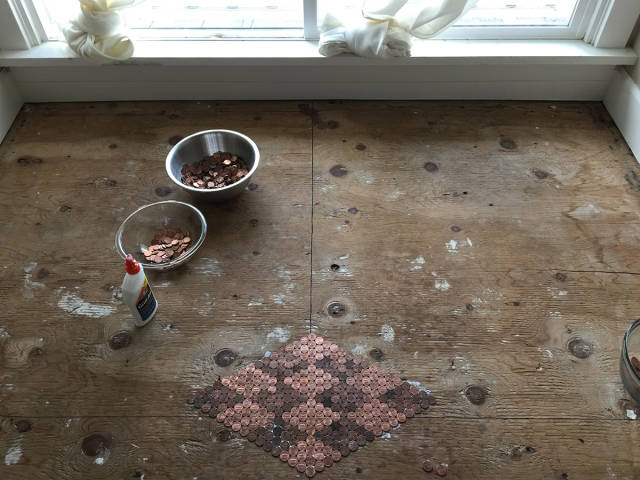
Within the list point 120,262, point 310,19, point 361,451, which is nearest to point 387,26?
point 310,19

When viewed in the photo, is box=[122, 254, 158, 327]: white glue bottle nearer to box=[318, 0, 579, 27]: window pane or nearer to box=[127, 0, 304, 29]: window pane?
box=[127, 0, 304, 29]: window pane

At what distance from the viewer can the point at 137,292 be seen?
119cm

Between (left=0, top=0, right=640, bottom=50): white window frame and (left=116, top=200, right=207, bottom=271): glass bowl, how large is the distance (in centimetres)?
70

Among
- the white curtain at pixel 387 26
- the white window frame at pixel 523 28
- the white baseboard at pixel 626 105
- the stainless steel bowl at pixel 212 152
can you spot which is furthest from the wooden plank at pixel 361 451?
the white window frame at pixel 523 28

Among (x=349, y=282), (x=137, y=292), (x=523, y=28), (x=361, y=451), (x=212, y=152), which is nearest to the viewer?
(x=361, y=451)

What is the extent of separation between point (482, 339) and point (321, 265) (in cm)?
43

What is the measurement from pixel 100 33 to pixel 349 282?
3.49ft

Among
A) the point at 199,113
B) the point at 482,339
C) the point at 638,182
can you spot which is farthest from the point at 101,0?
the point at 638,182

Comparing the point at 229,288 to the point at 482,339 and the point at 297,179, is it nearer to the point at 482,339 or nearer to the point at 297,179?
the point at 297,179

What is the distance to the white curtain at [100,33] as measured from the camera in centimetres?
157

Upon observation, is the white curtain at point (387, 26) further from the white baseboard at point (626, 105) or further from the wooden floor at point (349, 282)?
the white baseboard at point (626, 105)

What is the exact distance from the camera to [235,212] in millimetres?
1515

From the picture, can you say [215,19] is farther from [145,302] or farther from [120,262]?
[145,302]

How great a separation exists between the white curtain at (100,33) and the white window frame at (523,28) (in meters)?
0.15
